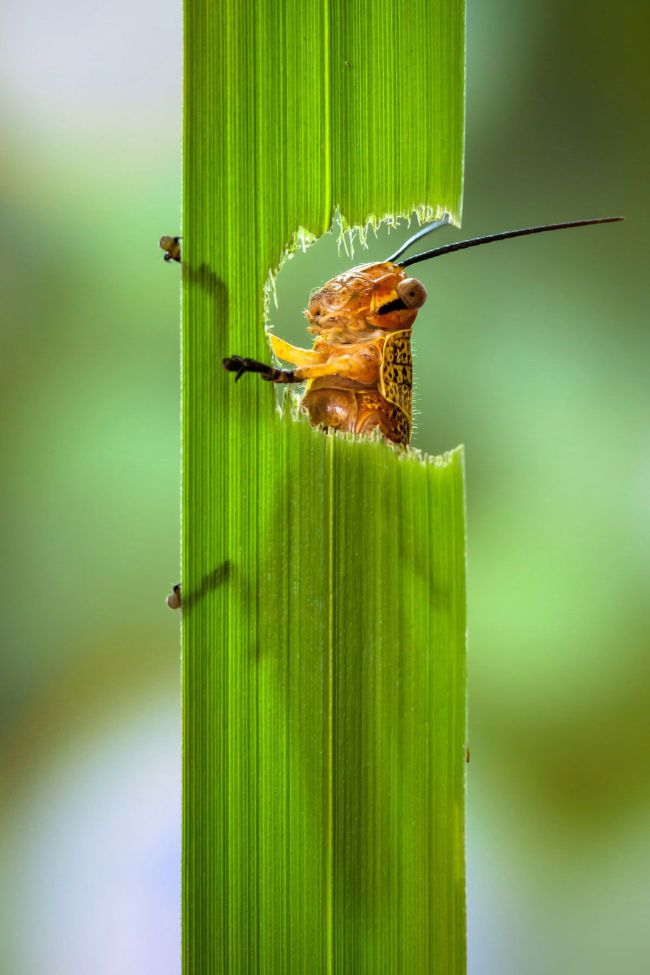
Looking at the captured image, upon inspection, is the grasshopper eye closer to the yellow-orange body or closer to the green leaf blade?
the yellow-orange body

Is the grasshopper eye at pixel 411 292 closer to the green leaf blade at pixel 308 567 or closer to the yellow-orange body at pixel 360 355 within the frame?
the yellow-orange body at pixel 360 355

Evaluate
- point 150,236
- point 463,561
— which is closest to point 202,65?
point 463,561

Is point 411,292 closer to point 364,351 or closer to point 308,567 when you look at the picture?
point 364,351

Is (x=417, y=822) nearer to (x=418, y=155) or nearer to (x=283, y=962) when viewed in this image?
(x=283, y=962)

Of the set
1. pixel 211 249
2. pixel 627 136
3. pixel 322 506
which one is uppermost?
pixel 627 136

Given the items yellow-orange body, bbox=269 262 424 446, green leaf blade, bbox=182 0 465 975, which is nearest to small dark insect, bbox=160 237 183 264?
green leaf blade, bbox=182 0 465 975

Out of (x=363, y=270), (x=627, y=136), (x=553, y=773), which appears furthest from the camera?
(x=553, y=773)

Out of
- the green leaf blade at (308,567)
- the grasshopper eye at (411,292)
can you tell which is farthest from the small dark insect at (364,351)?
the green leaf blade at (308,567)

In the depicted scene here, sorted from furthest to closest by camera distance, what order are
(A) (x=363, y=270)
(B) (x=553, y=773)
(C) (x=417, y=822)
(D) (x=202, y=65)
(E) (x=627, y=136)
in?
(B) (x=553, y=773) → (E) (x=627, y=136) → (A) (x=363, y=270) → (C) (x=417, y=822) → (D) (x=202, y=65)
